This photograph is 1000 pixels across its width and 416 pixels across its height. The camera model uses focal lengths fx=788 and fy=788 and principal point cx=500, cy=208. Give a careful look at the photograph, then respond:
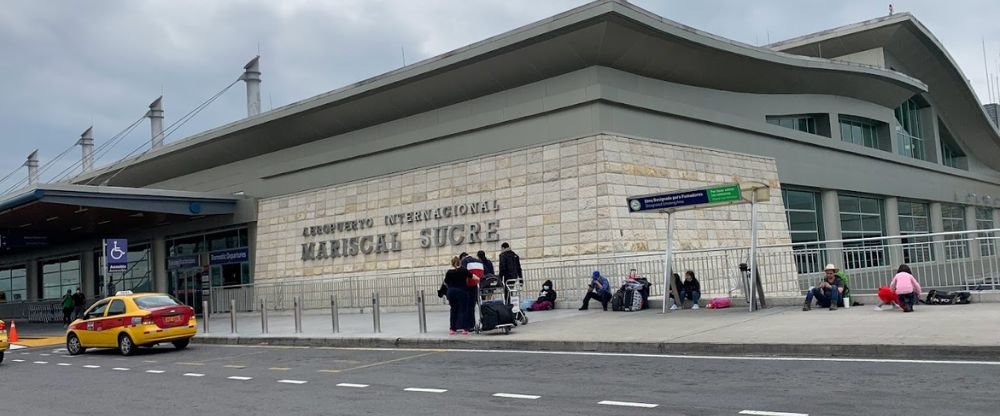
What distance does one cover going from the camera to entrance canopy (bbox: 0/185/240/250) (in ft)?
90.5

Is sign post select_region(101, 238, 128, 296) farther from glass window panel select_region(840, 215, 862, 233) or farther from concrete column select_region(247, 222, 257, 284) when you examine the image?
glass window panel select_region(840, 215, 862, 233)

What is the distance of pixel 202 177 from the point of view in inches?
1454

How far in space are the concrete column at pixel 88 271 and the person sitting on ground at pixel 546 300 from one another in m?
33.1

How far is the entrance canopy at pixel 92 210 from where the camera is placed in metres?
27.6

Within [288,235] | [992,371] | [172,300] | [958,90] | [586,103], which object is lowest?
[992,371]

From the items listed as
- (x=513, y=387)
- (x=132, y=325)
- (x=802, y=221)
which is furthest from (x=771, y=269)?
(x=132, y=325)

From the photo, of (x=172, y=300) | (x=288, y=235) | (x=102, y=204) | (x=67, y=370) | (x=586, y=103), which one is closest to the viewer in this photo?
(x=67, y=370)

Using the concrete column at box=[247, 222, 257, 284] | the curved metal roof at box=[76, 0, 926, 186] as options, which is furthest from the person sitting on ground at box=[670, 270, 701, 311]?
the concrete column at box=[247, 222, 257, 284]

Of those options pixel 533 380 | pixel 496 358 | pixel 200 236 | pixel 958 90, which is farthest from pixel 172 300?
pixel 958 90

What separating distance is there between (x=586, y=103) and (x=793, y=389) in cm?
1523

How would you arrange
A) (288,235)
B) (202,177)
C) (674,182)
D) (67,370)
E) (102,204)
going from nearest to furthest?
(67,370) → (674,182) → (102,204) → (288,235) → (202,177)

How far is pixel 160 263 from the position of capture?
38969mm

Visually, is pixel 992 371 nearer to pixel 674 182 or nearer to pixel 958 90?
pixel 674 182

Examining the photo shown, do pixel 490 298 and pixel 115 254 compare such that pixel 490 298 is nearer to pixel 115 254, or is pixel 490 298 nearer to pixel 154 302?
pixel 154 302
